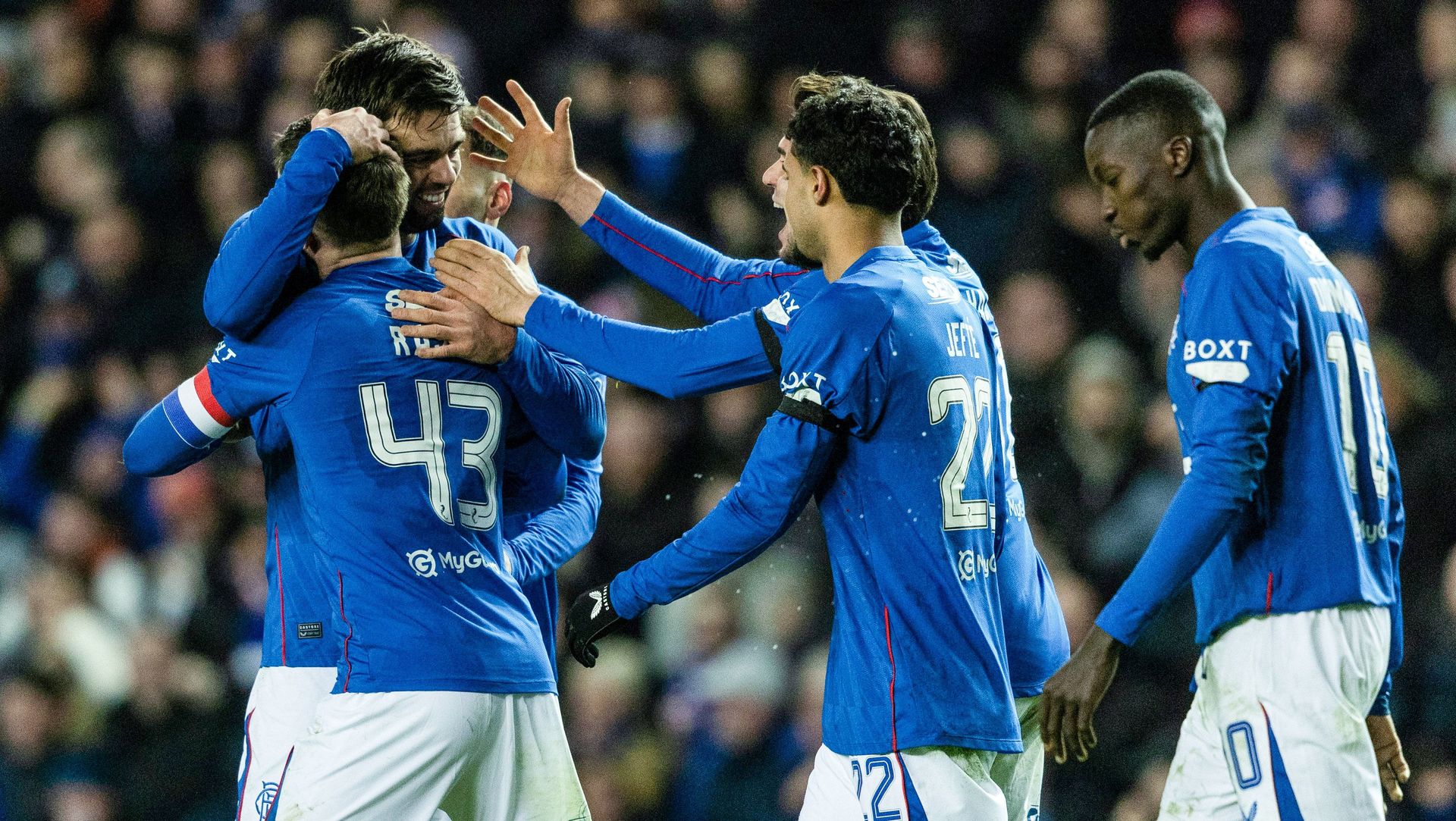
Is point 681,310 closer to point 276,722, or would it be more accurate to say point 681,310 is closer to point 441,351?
point 276,722

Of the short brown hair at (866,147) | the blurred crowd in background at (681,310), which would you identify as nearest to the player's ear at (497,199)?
the short brown hair at (866,147)

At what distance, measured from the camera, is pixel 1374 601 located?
332 centimetres

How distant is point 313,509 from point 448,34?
18.5ft

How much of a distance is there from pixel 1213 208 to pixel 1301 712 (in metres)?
1.11

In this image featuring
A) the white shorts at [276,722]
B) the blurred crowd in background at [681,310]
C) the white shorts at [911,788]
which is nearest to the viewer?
the white shorts at [911,788]

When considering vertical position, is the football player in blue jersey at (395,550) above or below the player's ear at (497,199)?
below

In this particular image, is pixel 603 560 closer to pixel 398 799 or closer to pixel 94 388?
pixel 94 388

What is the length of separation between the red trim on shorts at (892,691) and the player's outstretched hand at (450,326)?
1014mm

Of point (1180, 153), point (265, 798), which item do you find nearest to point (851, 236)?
point (1180, 153)

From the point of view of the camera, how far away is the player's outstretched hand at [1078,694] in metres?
3.17

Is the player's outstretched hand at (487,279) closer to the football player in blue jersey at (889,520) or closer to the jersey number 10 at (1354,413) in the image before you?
the football player in blue jersey at (889,520)

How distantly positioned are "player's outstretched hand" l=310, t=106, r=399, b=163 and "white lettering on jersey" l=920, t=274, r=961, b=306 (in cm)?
116

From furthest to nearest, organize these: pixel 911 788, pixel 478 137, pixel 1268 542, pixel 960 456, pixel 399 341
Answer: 1. pixel 478 137
2. pixel 1268 542
3. pixel 399 341
4. pixel 960 456
5. pixel 911 788

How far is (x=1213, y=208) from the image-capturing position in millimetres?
3508
